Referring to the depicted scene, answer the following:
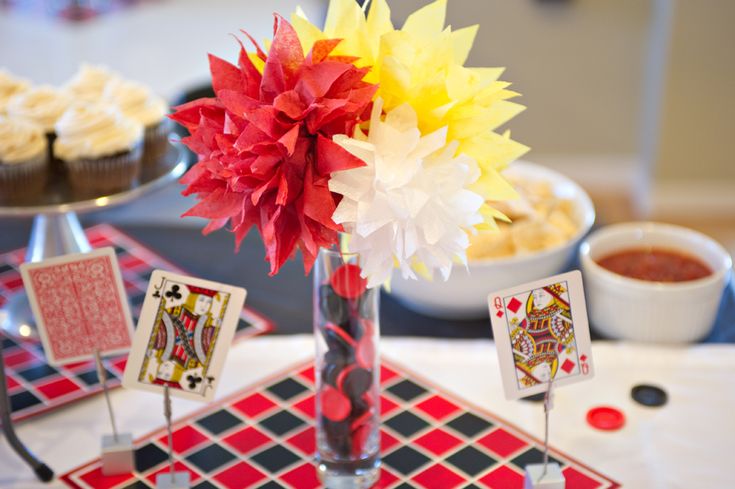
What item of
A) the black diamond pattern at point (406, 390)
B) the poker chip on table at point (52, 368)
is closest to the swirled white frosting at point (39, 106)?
the poker chip on table at point (52, 368)

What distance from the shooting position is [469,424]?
1.37m

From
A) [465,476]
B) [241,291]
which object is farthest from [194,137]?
[465,476]

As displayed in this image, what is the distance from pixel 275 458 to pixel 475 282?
0.46 m

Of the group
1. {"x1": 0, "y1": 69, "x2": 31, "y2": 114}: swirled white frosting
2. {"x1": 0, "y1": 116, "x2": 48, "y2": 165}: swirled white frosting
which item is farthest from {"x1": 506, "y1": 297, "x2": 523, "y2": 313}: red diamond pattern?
{"x1": 0, "y1": 69, "x2": 31, "y2": 114}: swirled white frosting

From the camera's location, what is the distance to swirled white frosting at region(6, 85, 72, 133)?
164 cm

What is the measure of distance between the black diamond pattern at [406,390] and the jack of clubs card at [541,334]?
11.8 inches

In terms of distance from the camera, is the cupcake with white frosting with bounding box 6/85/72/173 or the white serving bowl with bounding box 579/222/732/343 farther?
the cupcake with white frosting with bounding box 6/85/72/173

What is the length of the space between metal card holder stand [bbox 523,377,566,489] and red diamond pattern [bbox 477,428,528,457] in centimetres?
9

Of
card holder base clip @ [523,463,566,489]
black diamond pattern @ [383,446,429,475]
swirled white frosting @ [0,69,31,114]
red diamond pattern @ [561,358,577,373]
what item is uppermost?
swirled white frosting @ [0,69,31,114]

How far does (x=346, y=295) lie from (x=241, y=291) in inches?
5.2

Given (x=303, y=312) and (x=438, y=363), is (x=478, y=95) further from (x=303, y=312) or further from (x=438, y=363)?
(x=303, y=312)

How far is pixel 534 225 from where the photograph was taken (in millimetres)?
1624

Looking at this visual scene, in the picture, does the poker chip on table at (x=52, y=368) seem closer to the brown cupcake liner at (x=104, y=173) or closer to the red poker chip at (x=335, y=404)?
the brown cupcake liner at (x=104, y=173)

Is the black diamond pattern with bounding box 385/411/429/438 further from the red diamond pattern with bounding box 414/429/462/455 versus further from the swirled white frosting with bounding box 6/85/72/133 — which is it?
the swirled white frosting with bounding box 6/85/72/133
